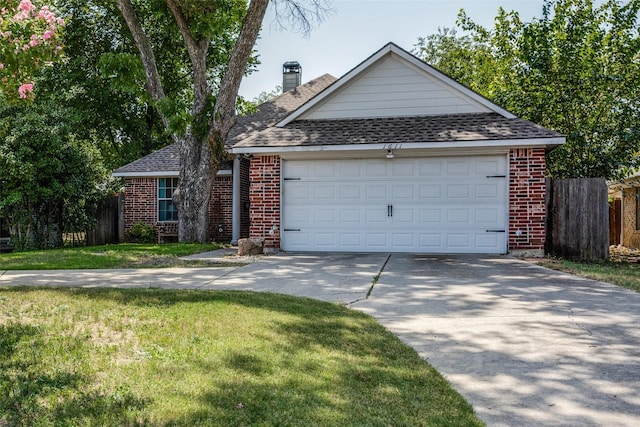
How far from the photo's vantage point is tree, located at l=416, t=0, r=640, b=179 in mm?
12883

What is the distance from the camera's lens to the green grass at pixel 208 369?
9.52 feet

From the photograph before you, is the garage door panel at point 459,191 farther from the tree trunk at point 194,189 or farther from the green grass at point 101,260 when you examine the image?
the tree trunk at point 194,189

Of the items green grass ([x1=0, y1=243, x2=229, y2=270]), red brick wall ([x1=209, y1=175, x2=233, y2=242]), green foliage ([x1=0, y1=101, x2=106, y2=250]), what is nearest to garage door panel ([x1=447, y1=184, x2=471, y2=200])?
green grass ([x1=0, y1=243, x2=229, y2=270])

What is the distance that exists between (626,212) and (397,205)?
438 inches

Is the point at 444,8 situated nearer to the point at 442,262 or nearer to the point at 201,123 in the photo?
the point at 201,123

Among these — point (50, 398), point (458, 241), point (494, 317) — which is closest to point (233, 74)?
point (458, 241)

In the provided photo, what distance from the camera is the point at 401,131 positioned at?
12.1m

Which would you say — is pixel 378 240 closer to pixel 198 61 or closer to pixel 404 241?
pixel 404 241

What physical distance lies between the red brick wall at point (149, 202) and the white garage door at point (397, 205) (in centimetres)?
509

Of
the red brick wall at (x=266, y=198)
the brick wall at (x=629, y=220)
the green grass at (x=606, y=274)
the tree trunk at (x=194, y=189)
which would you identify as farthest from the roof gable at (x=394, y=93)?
the brick wall at (x=629, y=220)

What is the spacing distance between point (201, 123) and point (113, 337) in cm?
1100

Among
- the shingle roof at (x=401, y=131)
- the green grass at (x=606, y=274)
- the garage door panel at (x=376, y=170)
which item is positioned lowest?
the green grass at (x=606, y=274)

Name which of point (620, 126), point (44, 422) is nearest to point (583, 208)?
point (620, 126)

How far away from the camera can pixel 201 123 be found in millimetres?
14547
